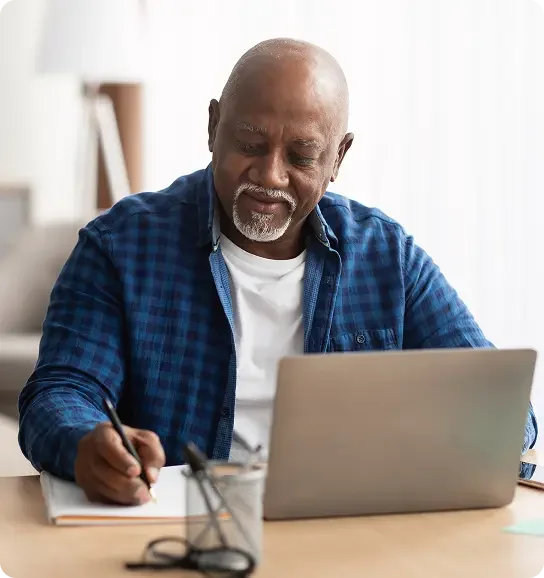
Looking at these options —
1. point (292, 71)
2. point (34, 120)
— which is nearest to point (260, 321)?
point (292, 71)

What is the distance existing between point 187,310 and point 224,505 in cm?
73

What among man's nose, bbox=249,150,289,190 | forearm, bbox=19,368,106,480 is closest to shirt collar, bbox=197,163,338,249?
man's nose, bbox=249,150,289,190

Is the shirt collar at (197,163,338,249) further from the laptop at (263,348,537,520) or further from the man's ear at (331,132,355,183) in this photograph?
the laptop at (263,348,537,520)

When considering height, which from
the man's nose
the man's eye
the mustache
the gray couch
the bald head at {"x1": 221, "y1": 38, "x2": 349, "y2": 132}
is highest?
the bald head at {"x1": 221, "y1": 38, "x2": 349, "y2": 132}

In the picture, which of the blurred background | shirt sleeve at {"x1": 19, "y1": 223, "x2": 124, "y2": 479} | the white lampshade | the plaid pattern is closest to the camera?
shirt sleeve at {"x1": 19, "y1": 223, "x2": 124, "y2": 479}

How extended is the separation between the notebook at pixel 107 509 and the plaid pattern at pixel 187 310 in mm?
215

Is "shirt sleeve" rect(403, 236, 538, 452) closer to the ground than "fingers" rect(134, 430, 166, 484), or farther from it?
farther from it

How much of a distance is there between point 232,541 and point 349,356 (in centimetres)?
24

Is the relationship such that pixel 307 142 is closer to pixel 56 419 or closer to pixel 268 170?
pixel 268 170

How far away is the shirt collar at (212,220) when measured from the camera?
5.92 ft

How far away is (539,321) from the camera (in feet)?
12.4

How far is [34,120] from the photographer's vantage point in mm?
3932

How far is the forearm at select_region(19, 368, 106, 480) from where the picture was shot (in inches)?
55.4

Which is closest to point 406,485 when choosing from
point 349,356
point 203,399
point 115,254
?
point 349,356
